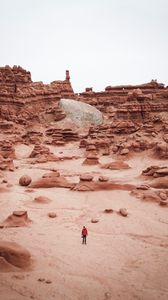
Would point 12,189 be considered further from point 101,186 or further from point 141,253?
point 141,253

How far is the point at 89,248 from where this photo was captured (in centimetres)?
896

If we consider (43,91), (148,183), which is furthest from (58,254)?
(43,91)

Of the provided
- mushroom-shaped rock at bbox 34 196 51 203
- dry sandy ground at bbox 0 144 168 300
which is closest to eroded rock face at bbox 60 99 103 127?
dry sandy ground at bbox 0 144 168 300

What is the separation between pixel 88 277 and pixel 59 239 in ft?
8.72

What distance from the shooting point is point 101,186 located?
1591cm

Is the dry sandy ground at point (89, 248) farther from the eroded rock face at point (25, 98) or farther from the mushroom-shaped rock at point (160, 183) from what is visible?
the eroded rock face at point (25, 98)

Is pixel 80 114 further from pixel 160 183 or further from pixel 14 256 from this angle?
pixel 14 256

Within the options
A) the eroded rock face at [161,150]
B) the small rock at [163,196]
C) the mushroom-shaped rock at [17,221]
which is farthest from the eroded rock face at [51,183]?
the eroded rock face at [161,150]

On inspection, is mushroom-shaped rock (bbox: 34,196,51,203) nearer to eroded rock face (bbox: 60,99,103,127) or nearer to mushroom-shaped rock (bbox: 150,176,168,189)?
mushroom-shaped rock (bbox: 150,176,168,189)

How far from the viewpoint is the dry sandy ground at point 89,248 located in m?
6.30

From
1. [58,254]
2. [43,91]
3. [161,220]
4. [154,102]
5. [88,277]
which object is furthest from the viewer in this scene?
[43,91]

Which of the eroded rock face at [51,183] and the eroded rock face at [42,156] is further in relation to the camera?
the eroded rock face at [42,156]

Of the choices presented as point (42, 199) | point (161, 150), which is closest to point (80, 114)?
point (161, 150)

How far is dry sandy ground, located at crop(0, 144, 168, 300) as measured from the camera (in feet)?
20.7
